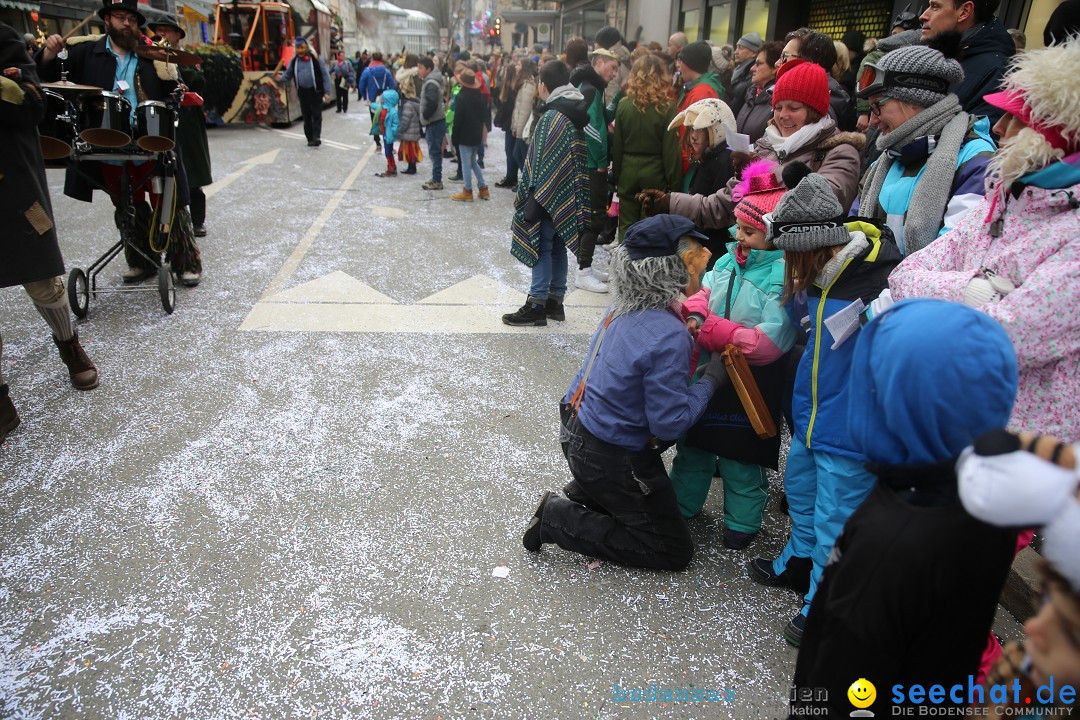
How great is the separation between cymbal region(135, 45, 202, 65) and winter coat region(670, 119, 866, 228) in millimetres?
3933

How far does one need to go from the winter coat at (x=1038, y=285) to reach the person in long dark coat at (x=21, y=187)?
13.2 feet

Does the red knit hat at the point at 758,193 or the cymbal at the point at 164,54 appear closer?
the red knit hat at the point at 758,193

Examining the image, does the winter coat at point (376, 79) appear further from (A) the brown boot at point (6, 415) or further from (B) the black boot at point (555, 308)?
(A) the brown boot at point (6, 415)

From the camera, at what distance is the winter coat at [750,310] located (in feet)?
8.27

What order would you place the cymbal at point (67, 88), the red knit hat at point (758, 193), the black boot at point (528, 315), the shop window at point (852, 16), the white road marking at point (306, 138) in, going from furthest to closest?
the white road marking at point (306, 138)
the shop window at point (852, 16)
the black boot at point (528, 315)
the cymbal at point (67, 88)
the red knit hat at point (758, 193)

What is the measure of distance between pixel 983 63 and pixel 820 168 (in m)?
1.04

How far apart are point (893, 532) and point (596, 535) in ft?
4.57

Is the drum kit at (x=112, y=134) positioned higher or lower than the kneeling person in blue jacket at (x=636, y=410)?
higher

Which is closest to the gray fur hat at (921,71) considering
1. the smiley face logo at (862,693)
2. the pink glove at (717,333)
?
the pink glove at (717,333)

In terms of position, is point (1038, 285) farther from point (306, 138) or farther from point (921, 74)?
point (306, 138)

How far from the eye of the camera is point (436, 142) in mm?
9625

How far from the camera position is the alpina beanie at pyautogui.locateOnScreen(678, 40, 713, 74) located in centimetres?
547

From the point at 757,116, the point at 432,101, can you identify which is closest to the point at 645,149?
the point at 757,116

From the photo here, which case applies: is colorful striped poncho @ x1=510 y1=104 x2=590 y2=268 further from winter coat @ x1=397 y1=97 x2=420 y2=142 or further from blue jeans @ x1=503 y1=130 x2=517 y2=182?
winter coat @ x1=397 y1=97 x2=420 y2=142
